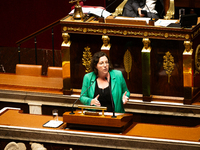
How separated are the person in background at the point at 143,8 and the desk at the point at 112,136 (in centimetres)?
187

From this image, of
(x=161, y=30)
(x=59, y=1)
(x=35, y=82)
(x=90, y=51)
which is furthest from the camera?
(x=59, y=1)

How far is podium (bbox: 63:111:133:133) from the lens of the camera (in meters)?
4.70

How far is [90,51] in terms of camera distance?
631 centimetres

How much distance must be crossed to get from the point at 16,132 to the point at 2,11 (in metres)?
4.56

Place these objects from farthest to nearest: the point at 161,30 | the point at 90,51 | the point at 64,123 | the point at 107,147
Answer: the point at 90,51
the point at 161,30
the point at 64,123
the point at 107,147

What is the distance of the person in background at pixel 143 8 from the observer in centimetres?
637

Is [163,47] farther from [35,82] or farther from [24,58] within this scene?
[24,58]

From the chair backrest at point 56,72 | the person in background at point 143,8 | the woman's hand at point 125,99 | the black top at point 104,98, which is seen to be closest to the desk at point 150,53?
the person in background at point 143,8

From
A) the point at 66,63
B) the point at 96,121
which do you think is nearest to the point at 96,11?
the point at 66,63

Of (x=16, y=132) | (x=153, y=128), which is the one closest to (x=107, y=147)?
(x=153, y=128)

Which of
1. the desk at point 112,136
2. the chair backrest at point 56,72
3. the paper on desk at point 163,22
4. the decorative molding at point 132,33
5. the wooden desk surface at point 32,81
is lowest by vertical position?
the desk at point 112,136

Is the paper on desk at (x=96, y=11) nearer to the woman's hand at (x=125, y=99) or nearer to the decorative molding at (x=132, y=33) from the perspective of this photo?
the decorative molding at (x=132, y=33)

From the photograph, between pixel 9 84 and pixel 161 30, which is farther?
pixel 9 84

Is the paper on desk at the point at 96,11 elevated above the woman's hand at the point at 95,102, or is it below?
above
